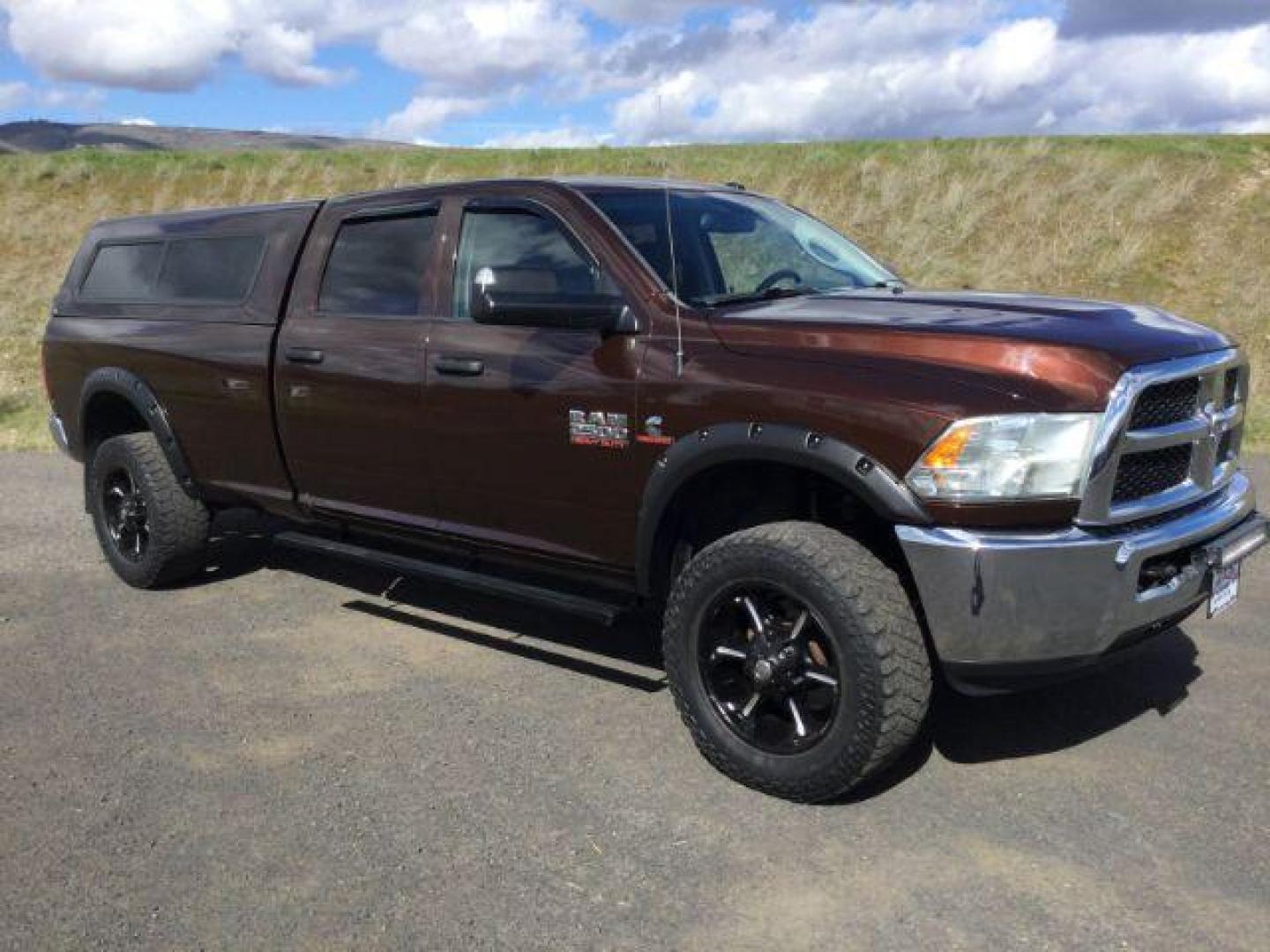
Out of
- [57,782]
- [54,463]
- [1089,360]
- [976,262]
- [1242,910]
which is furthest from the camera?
[976,262]

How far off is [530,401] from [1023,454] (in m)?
1.76

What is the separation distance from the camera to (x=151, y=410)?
19.4 ft

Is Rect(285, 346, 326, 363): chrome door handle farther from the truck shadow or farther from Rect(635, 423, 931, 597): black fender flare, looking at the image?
Rect(635, 423, 931, 597): black fender flare

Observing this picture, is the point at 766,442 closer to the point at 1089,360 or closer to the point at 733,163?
the point at 1089,360

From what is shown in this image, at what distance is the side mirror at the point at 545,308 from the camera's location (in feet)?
12.8

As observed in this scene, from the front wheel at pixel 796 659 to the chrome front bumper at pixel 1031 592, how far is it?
0.54ft

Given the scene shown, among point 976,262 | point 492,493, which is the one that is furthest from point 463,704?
point 976,262

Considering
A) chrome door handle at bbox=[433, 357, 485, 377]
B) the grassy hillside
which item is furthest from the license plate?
the grassy hillside

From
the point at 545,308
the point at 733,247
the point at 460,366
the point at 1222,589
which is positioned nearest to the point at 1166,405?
the point at 1222,589

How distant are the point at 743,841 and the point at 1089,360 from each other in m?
1.68

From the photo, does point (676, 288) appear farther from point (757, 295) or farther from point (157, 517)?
point (157, 517)

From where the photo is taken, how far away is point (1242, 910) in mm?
3004

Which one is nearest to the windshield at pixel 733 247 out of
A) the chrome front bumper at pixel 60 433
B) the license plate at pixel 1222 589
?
the license plate at pixel 1222 589

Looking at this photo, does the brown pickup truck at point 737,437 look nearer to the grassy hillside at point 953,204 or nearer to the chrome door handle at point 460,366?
the chrome door handle at point 460,366
